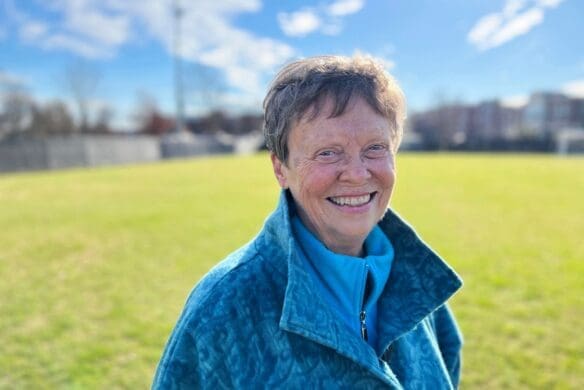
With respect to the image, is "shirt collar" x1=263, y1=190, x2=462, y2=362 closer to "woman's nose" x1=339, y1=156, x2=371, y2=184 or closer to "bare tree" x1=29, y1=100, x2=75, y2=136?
"woman's nose" x1=339, y1=156, x2=371, y2=184

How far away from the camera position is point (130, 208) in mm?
12758

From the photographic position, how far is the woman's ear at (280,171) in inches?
61.3

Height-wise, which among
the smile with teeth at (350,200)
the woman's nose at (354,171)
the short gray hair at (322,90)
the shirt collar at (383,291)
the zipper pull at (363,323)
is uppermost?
the short gray hair at (322,90)

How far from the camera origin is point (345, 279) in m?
1.46

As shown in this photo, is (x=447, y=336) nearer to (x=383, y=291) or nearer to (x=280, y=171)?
(x=383, y=291)

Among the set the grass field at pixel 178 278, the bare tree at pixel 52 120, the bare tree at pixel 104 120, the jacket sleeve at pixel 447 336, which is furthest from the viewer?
the bare tree at pixel 104 120

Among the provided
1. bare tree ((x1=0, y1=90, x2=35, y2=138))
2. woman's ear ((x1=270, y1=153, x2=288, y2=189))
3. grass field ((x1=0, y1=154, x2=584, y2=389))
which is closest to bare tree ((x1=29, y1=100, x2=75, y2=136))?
bare tree ((x1=0, y1=90, x2=35, y2=138))

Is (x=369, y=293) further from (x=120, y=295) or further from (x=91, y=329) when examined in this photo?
(x=120, y=295)

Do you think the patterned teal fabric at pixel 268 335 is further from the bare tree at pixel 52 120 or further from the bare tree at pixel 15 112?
the bare tree at pixel 52 120

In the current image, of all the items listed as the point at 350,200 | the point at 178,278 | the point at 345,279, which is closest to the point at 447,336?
the point at 345,279

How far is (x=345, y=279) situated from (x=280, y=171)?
49 centimetres

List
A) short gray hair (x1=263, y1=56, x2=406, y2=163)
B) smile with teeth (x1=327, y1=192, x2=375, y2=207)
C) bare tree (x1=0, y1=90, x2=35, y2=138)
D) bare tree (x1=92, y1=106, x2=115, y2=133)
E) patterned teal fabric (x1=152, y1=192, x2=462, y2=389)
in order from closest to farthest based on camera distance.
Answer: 1. patterned teal fabric (x1=152, y1=192, x2=462, y2=389)
2. short gray hair (x1=263, y1=56, x2=406, y2=163)
3. smile with teeth (x1=327, y1=192, x2=375, y2=207)
4. bare tree (x1=0, y1=90, x2=35, y2=138)
5. bare tree (x1=92, y1=106, x2=115, y2=133)

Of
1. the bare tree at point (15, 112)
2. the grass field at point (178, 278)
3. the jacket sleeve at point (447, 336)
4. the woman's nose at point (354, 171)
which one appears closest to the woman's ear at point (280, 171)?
the woman's nose at point (354, 171)

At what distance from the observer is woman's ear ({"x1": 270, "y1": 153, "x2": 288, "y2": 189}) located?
1557mm
